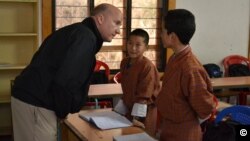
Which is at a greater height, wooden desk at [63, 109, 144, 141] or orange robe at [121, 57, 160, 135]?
orange robe at [121, 57, 160, 135]

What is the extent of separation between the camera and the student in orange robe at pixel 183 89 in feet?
6.28

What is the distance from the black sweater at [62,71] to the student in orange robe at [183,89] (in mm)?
409

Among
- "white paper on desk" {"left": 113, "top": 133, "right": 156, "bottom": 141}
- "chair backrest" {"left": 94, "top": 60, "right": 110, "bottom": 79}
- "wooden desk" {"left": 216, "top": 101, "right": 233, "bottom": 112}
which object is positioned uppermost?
"chair backrest" {"left": 94, "top": 60, "right": 110, "bottom": 79}

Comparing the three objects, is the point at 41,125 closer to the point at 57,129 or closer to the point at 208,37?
the point at 57,129

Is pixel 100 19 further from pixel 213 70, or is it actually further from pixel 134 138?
pixel 213 70

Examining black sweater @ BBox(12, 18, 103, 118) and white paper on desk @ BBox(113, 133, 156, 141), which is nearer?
black sweater @ BBox(12, 18, 103, 118)

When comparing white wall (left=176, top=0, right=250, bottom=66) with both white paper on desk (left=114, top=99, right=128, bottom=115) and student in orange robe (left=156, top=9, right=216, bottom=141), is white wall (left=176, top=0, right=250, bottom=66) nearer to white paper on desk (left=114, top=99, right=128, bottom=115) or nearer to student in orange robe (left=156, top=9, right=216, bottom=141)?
white paper on desk (left=114, top=99, right=128, bottom=115)

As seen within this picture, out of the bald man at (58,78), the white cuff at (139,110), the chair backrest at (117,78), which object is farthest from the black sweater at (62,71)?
the chair backrest at (117,78)

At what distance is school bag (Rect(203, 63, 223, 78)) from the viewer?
5.41 m

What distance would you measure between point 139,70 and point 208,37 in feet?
10.3

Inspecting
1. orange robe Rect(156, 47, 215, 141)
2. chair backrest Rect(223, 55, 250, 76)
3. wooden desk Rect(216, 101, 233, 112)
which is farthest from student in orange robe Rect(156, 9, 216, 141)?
chair backrest Rect(223, 55, 250, 76)

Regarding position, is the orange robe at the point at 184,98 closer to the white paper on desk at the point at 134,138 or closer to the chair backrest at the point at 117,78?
Answer: the white paper on desk at the point at 134,138

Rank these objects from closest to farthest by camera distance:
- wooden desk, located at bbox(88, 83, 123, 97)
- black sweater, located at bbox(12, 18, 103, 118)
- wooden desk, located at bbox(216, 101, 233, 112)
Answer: black sweater, located at bbox(12, 18, 103, 118) → wooden desk, located at bbox(216, 101, 233, 112) → wooden desk, located at bbox(88, 83, 123, 97)

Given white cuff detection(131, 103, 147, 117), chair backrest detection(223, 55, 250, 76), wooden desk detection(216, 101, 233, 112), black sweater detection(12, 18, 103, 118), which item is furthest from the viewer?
chair backrest detection(223, 55, 250, 76)
